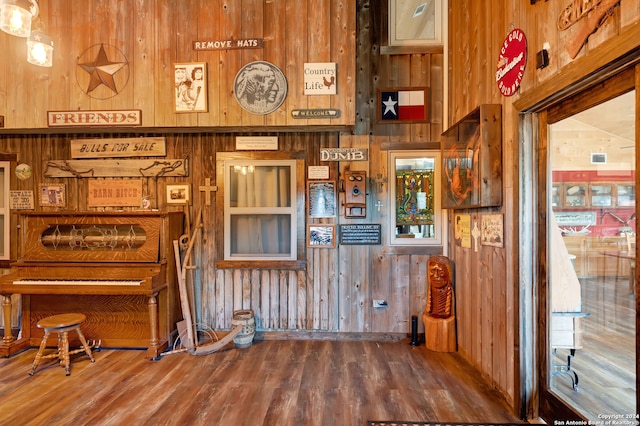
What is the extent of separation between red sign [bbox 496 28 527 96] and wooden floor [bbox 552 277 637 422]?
139 cm

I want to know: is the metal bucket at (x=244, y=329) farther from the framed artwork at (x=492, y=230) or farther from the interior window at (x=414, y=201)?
the framed artwork at (x=492, y=230)

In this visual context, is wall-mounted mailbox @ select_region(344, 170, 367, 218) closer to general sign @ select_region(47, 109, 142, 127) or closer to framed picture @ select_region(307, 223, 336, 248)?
framed picture @ select_region(307, 223, 336, 248)

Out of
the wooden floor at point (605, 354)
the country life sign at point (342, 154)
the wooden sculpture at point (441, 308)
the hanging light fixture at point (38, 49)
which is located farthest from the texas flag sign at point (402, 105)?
the hanging light fixture at point (38, 49)

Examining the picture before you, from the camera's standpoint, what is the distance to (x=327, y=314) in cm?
360

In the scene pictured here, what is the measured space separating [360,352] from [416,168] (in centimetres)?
206

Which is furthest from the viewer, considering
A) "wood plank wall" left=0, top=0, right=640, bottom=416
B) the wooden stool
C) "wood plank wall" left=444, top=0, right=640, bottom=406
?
the wooden stool

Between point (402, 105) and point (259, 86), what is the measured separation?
5.17ft

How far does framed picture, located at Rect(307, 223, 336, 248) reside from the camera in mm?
3580

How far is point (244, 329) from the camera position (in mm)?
3352

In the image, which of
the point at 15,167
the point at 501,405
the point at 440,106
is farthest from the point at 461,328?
the point at 15,167

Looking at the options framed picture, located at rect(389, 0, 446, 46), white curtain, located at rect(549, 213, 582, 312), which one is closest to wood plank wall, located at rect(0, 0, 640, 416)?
framed picture, located at rect(389, 0, 446, 46)

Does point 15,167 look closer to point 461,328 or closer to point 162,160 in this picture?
point 162,160

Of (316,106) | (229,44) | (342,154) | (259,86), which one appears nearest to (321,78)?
(316,106)

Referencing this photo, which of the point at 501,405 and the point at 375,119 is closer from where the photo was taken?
the point at 501,405
